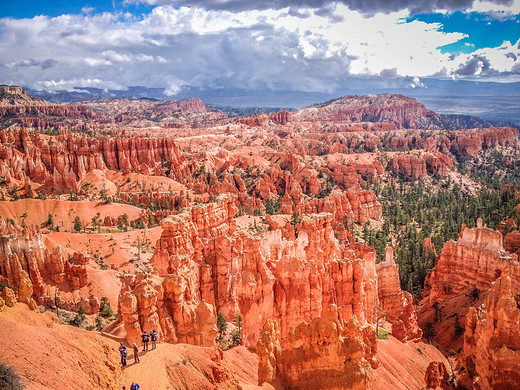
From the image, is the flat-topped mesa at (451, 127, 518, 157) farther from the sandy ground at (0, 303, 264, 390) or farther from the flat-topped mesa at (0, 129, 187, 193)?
the sandy ground at (0, 303, 264, 390)

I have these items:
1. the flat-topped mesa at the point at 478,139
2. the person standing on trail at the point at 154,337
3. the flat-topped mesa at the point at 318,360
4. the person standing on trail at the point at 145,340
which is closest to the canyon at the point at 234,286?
the flat-topped mesa at the point at 318,360

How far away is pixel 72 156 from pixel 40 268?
189 ft

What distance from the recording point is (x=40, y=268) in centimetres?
3622

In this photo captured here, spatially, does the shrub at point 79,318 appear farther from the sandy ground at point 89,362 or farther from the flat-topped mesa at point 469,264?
the flat-topped mesa at point 469,264

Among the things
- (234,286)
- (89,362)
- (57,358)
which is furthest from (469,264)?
(57,358)

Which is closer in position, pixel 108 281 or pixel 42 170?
pixel 108 281

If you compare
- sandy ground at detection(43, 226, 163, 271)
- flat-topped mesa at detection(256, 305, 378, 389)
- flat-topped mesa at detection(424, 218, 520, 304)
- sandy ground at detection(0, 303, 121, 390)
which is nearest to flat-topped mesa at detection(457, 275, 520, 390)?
flat-topped mesa at detection(424, 218, 520, 304)

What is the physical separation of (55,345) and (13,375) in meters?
2.16

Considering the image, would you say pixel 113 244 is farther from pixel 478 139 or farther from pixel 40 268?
pixel 478 139

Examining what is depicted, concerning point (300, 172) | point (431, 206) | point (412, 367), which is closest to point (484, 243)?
point (412, 367)

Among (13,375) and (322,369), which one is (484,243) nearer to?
(322,369)

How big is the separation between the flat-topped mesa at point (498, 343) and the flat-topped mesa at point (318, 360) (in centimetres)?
1107

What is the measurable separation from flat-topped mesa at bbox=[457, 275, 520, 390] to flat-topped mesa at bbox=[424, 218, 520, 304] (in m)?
11.0

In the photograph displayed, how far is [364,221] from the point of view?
77.2 m
